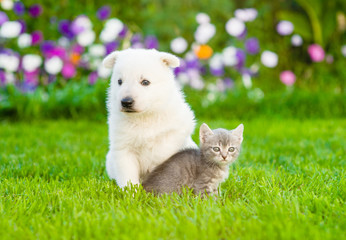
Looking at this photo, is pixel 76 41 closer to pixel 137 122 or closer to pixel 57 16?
pixel 57 16

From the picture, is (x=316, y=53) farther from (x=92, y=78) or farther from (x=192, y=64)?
(x=92, y=78)

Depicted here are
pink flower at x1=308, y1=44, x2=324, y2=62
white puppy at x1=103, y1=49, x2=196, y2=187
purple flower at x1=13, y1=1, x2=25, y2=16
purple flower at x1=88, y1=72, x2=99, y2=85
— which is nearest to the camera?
white puppy at x1=103, y1=49, x2=196, y2=187

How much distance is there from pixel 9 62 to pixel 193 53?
3389mm

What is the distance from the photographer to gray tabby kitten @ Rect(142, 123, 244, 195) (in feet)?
9.82

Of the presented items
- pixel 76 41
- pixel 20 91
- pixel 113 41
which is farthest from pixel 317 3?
pixel 20 91

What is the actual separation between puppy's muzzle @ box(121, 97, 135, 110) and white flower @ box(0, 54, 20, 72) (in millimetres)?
4601

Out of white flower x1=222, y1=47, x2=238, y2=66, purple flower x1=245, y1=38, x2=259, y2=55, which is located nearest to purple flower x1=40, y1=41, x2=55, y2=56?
white flower x1=222, y1=47, x2=238, y2=66

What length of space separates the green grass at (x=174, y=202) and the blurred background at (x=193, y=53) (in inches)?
95.2

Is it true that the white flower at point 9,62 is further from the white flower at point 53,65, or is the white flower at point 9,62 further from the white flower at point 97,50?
the white flower at point 97,50

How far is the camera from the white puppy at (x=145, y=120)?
3.08m

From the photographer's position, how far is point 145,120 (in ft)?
10.4

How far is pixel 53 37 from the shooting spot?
816cm

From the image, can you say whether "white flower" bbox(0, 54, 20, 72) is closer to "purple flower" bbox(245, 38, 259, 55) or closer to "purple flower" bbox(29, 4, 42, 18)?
"purple flower" bbox(29, 4, 42, 18)

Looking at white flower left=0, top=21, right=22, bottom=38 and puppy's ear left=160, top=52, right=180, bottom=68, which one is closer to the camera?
puppy's ear left=160, top=52, right=180, bottom=68
